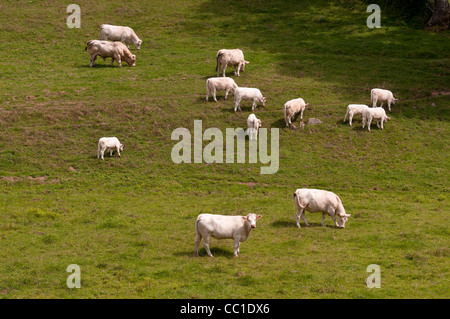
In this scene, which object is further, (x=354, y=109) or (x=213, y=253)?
(x=354, y=109)

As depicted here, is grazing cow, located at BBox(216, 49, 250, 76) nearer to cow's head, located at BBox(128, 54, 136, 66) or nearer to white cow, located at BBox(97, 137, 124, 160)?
cow's head, located at BBox(128, 54, 136, 66)

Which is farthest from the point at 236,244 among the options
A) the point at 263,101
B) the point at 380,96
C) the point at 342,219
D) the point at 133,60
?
the point at 133,60

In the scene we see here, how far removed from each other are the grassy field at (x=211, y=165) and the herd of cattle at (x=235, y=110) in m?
0.77

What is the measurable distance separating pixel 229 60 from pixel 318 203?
800 inches

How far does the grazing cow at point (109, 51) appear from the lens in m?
44.2

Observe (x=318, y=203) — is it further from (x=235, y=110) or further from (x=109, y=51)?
(x=109, y=51)

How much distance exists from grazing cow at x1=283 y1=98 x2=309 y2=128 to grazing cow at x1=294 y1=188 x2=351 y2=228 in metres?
12.2

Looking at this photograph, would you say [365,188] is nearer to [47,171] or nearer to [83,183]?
[83,183]

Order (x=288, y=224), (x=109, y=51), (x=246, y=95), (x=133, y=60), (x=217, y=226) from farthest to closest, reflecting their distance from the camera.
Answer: (x=133, y=60) < (x=109, y=51) < (x=246, y=95) < (x=288, y=224) < (x=217, y=226)

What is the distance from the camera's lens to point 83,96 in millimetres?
39625

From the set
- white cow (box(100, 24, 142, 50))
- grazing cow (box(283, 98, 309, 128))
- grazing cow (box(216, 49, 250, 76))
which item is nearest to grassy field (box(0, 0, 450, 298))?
grazing cow (box(283, 98, 309, 128))

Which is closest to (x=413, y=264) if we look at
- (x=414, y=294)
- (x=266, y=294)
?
(x=414, y=294)

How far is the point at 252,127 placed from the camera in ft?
116

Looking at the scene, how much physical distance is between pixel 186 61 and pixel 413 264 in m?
30.0
